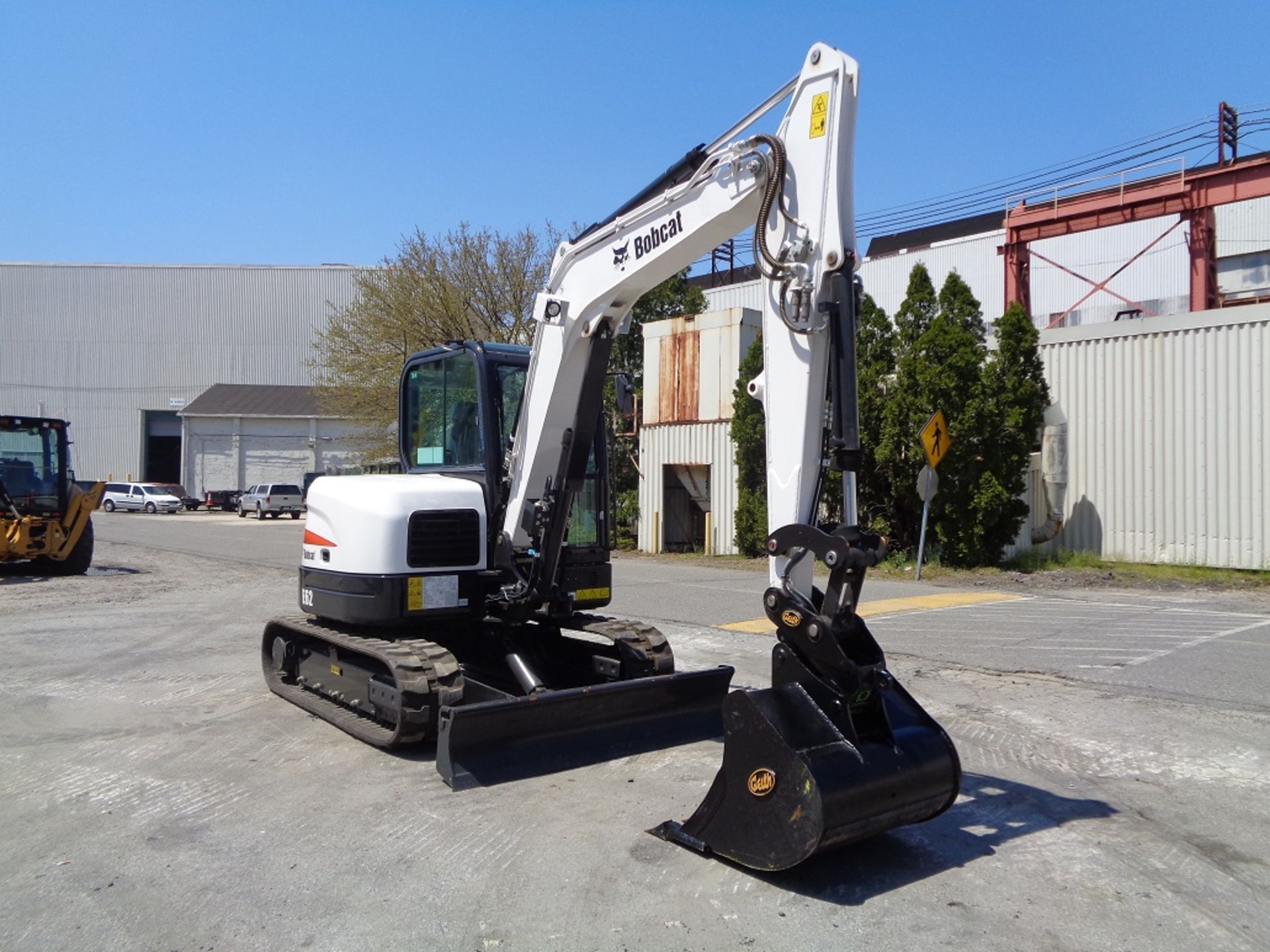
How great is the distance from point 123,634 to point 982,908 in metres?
10.5

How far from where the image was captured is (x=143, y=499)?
172 ft

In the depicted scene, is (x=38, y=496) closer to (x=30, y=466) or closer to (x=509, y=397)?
(x=30, y=466)

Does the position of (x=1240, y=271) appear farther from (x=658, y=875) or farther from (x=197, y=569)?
(x=658, y=875)

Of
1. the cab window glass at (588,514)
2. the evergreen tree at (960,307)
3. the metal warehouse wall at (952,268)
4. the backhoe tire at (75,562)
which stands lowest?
the backhoe tire at (75,562)

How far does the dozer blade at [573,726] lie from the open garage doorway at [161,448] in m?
61.4

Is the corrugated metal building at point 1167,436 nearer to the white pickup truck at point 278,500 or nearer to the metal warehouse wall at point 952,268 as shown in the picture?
the metal warehouse wall at point 952,268

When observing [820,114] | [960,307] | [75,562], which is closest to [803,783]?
[820,114]

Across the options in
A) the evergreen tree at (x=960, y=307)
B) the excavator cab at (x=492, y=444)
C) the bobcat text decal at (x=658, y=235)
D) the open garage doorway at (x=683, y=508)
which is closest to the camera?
the bobcat text decal at (x=658, y=235)

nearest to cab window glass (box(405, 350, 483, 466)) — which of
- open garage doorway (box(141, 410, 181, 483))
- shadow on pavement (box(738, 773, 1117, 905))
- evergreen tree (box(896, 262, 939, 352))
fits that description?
shadow on pavement (box(738, 773, 1117, 905))

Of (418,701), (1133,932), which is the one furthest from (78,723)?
(1133,932)

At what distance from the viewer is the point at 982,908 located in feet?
14.7

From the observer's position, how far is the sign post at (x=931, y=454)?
18.5 metres

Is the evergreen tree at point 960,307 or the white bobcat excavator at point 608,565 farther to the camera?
the evergreen tree at point 960,307

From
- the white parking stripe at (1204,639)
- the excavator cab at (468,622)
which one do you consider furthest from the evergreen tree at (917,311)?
the excavator cab at (468,622)
